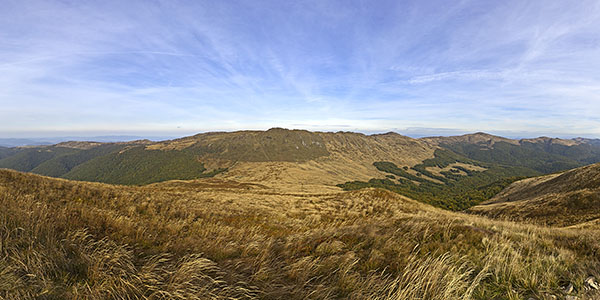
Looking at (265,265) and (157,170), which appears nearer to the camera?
(265,265)

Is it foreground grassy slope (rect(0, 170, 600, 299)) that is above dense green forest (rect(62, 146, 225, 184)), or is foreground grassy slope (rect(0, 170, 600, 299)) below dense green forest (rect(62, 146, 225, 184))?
above

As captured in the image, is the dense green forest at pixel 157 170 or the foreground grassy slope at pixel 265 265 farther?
the dense green forest at pixel 157 170

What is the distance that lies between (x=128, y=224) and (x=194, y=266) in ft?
11.5

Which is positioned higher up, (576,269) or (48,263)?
(48,263)

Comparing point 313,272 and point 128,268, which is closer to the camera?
point 128,268

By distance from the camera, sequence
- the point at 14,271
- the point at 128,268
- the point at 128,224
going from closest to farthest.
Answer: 1. the point at 14,271
2. the point at 128,268
3. the point at 128,224

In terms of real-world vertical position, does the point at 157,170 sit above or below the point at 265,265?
below

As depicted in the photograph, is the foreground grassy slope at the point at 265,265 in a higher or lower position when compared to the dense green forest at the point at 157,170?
higher

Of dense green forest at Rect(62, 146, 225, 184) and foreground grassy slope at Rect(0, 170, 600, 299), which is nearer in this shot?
foreground grassy slope at Rect(0, 170, 600, 299)

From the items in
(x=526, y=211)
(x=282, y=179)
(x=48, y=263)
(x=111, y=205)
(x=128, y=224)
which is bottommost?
(x=282, y=179)

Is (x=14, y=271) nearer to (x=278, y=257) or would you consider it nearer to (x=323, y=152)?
(x=278, y=257)

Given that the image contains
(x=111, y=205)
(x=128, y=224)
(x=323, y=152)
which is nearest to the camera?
(x=128, y=224)

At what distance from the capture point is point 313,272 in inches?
172

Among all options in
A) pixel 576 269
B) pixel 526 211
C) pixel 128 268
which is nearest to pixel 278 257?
pixel 128 268
